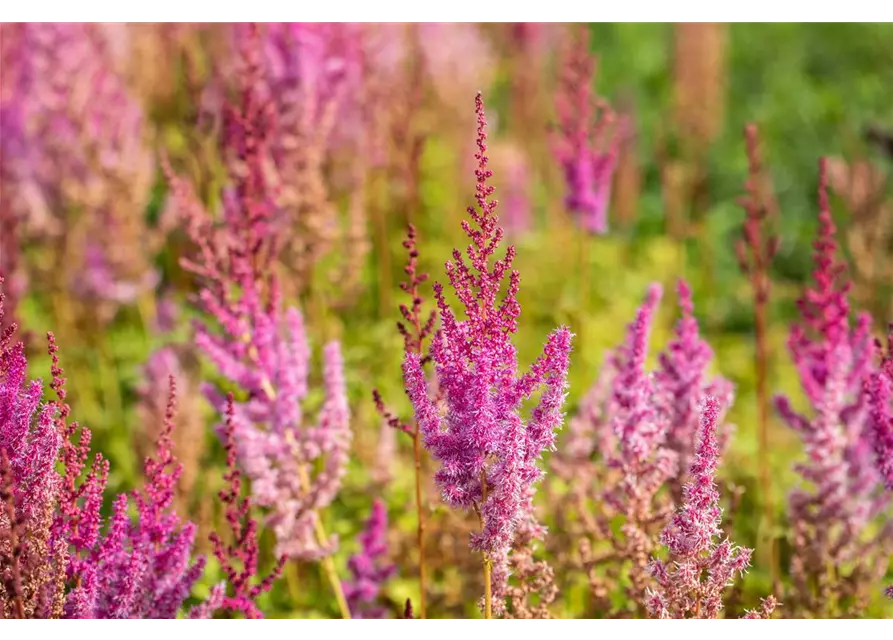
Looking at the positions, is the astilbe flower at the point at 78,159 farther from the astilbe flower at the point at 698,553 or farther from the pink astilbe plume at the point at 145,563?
the astilbe flower at the point at 698,553

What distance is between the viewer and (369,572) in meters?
3.64

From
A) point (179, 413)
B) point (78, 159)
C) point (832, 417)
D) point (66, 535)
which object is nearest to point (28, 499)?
point (66, 535)

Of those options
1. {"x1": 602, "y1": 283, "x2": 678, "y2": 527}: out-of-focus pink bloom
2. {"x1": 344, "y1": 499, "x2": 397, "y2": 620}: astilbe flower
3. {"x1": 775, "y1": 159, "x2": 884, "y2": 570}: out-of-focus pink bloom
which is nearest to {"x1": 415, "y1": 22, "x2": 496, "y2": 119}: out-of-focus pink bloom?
{"x1": 344, "y1": 499, "x2": 397, "y2": 620}: astilbe flower

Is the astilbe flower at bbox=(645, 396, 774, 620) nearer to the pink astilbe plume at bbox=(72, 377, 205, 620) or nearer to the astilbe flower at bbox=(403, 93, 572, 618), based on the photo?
the astilbe flower at bbox=(403, 93, 572, 618)

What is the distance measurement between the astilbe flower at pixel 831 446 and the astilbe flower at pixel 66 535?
1.88 metres

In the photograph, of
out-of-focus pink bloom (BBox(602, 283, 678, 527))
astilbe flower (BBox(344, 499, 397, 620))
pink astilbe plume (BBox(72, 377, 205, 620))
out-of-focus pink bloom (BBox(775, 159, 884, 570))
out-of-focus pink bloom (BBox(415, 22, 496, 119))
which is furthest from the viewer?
out-of-focus pink bloom (BBox(415, 22, 496, 119))

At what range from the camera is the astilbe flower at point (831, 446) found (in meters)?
3.15

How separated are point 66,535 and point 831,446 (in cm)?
215

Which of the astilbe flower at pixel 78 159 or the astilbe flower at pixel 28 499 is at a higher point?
the astilbe flower at pixel 78 159

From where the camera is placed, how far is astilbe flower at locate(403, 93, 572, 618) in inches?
91.6

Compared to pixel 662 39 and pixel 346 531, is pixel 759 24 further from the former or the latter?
pixel 346 531

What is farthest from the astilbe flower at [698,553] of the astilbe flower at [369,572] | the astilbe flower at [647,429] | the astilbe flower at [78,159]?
the astilbe flower at [78,159]

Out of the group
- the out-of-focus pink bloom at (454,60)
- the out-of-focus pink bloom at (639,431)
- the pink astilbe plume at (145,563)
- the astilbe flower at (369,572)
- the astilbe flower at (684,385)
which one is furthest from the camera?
the out-of-focus pink bloom at (454,60)

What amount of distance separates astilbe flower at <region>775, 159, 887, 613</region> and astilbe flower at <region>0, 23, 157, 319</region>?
3255 millimetres
